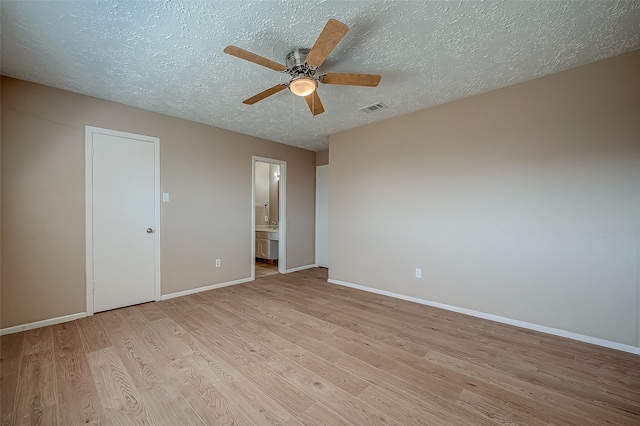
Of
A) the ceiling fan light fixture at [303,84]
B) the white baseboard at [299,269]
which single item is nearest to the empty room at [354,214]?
the ceiling fan light fixture at [303,84]

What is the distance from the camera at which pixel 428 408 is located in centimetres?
155

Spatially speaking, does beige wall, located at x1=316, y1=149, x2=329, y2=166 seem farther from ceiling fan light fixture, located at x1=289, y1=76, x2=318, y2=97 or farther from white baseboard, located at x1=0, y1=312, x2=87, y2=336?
white baseboard, located at x1=0, y1=312, x2=87, y2=336

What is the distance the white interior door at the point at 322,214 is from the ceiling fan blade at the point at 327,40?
375cm

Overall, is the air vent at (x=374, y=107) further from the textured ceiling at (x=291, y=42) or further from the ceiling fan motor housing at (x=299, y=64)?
the ceiling fan motor housing at (x=299, y=64)

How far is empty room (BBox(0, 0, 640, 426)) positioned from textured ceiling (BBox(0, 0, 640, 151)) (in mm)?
20

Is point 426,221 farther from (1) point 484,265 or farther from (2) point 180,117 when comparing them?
(2) point 180,117

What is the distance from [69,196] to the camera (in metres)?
2.79

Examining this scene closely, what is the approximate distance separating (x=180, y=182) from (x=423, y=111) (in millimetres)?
3590

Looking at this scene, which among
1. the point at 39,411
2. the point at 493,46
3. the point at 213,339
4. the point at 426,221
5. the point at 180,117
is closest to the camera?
the point at 39,411

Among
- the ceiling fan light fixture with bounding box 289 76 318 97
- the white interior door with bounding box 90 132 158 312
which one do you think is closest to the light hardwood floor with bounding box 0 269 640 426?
the white interior door with bounding box 90 132 158 312

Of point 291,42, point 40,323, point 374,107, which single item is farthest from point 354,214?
point 40,323

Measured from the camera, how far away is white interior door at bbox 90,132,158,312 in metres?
2.97

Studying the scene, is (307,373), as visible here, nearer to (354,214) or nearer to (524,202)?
(354,214)

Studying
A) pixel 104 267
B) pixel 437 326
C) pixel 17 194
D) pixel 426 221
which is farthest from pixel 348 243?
pixel 17 194
